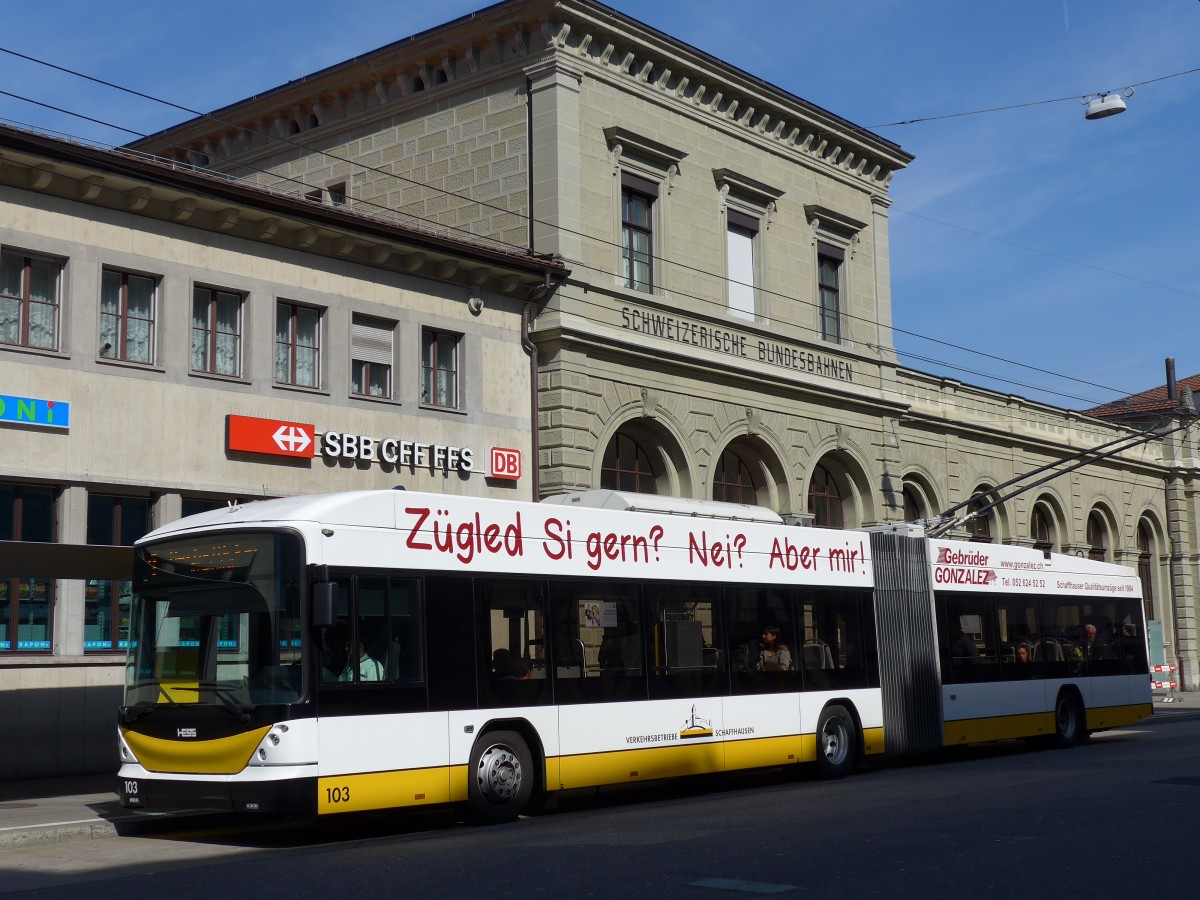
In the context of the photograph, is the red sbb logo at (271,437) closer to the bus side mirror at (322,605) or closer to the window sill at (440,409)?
the window sill at (440,409)

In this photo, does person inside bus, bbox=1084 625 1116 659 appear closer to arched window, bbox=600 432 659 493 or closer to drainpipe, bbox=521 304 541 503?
arched window, bbox=600 432 659 493

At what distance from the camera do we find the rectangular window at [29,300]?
18.4m

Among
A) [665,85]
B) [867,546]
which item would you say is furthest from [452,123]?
[867,546]

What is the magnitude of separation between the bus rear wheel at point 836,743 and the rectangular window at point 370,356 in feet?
27.8

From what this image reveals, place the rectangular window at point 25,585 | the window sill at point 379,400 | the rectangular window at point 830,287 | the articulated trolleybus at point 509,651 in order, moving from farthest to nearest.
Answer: the rectangular window at point 830,287, the window sill at point 379,400, the rectangular window at point 25,585, the articulated trolleybus at point 509,651

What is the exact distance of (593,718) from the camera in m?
15.2

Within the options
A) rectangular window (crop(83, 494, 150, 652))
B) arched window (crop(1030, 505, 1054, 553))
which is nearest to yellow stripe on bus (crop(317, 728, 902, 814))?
rectangular window (crop(83, 494, 150, 652))

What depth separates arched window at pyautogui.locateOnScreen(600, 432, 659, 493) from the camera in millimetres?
26547

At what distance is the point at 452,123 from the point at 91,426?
441 inches

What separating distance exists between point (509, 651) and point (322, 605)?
2.64 m

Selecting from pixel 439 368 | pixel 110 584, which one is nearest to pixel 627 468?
pixel 439 368

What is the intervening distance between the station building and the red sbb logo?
170 millimetres

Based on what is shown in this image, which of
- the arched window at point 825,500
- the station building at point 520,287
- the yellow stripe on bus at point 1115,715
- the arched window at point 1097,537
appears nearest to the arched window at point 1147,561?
the arched window at point 1097,537

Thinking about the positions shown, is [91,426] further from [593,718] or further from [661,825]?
[661,825]
